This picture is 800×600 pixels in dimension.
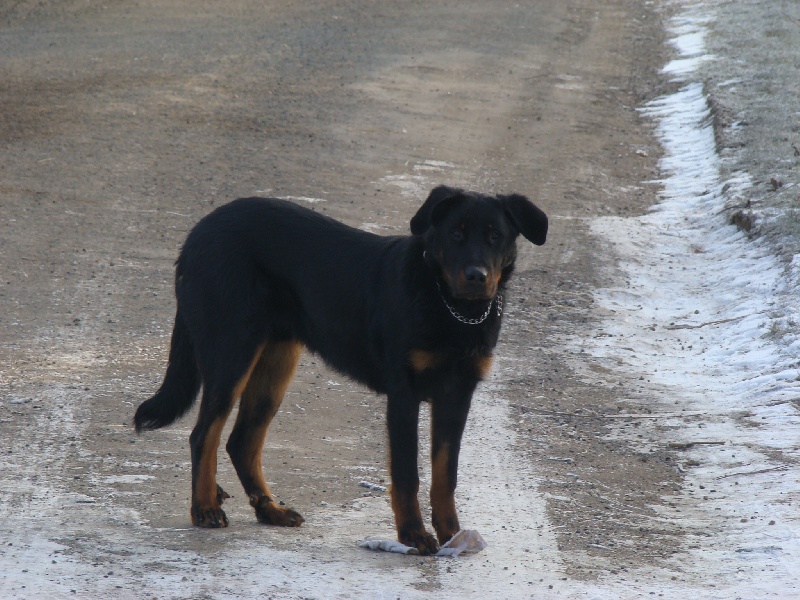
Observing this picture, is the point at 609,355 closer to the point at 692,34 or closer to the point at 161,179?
the point at 161,179

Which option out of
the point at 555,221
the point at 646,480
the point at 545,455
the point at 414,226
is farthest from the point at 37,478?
the point at 555,221

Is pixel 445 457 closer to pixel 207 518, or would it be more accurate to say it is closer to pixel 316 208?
pixel 207 518

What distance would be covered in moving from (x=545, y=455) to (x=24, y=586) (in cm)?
345

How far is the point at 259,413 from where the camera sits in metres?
6.07

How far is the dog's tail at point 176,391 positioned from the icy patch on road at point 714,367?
2.66m

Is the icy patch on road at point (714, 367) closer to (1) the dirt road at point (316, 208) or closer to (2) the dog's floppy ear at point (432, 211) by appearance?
(1) the dirt road at point (316, 208)

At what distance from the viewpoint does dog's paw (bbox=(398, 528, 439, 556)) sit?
5.31 metres

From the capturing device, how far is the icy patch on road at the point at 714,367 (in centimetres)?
551

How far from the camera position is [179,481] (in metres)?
6.20

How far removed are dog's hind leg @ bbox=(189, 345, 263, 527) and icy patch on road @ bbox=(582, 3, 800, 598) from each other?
2259 millimetres

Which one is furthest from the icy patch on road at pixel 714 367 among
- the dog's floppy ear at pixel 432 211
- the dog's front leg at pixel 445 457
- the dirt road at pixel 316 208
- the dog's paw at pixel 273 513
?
the dog's floppy ear at pixel 432 211

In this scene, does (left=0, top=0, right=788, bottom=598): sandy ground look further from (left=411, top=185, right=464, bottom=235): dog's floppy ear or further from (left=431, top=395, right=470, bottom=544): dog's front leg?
(left=411, top=185, right=464, bottom=235): dog's floppy ear

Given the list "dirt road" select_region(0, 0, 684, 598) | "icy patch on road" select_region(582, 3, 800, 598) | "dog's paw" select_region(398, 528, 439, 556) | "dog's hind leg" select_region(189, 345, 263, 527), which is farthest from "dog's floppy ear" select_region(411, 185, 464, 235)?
"icy patch on road" select_region(582, 3, 800, 598)

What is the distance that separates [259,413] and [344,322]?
0.76 metres
